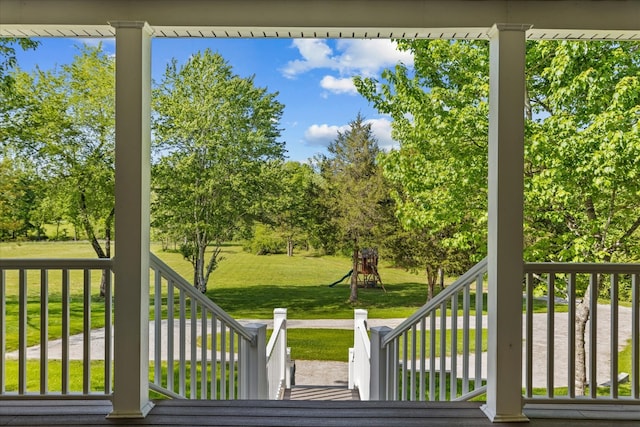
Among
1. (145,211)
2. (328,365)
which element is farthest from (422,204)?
(145,211)

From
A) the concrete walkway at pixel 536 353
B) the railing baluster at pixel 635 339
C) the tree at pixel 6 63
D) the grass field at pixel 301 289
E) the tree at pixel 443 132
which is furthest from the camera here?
the grass field at pixel 301 289

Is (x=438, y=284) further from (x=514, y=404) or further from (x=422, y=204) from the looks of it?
(x=514, y=404)

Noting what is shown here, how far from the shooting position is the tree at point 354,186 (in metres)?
12.8

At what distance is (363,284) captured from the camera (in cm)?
1389

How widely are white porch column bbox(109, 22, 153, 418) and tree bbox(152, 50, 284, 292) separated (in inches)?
381

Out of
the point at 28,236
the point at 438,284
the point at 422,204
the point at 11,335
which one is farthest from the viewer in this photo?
the point at 438,284

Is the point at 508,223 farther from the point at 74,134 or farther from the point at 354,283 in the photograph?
the point at 354,283

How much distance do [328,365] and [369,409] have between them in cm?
855

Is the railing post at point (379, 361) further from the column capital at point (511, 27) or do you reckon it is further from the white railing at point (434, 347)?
the column capital at point (511, 27)

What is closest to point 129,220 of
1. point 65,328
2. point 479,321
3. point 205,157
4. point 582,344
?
point 65,328

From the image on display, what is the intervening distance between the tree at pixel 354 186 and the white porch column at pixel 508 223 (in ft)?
33.3

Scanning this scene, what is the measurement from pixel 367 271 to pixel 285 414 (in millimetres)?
11387

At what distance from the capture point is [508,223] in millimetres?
2420

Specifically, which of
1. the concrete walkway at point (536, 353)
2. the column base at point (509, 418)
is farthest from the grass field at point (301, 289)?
the column base at point (509, 418)
